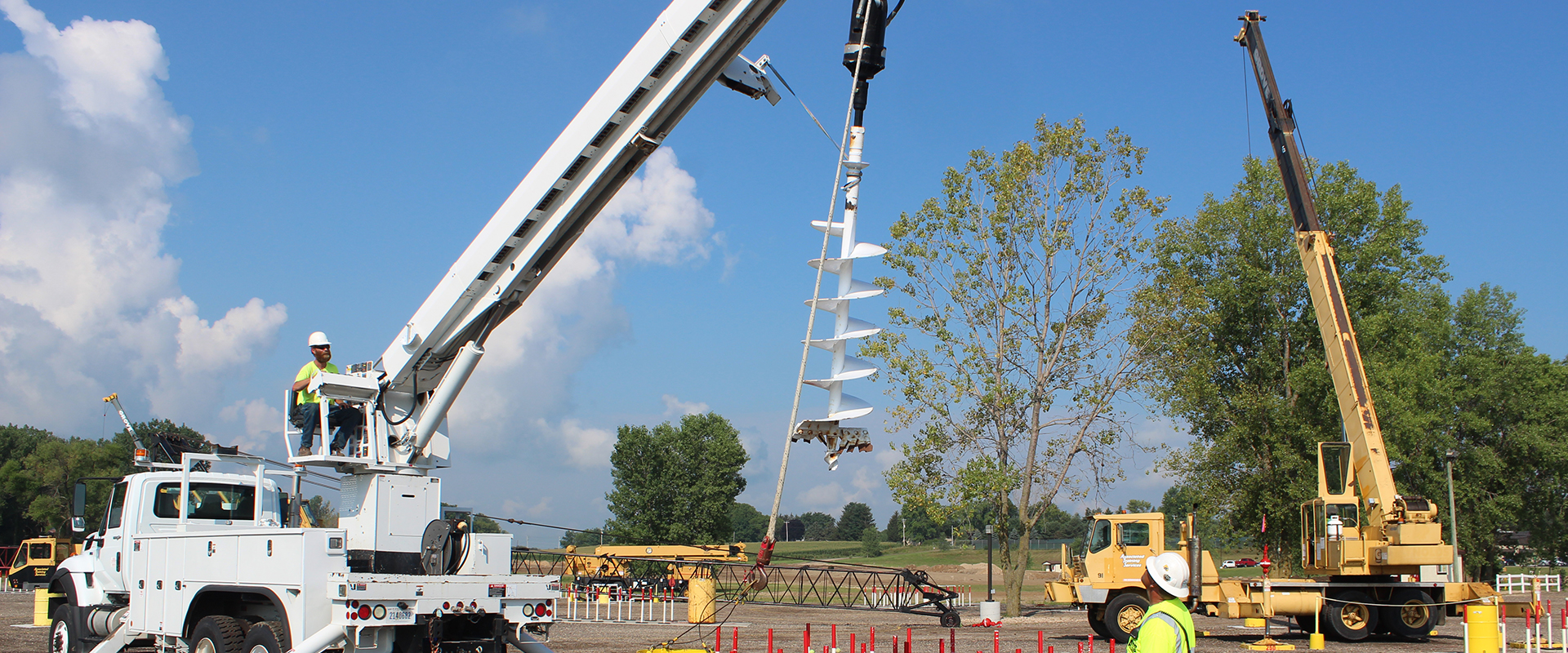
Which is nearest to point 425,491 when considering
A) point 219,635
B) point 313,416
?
point 313,416

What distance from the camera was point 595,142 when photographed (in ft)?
31.7

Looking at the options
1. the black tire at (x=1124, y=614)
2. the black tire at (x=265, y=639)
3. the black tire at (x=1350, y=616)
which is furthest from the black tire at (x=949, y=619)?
the black tire at (x=265, y=639)

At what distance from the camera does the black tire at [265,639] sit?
877cm

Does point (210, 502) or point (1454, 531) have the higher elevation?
point (210, 502)

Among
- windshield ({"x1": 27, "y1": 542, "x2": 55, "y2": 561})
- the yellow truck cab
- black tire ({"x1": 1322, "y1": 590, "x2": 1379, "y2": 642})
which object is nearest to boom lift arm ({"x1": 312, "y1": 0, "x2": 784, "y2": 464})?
black tire ({"x1": 1322, "y1": 590, "x2": 1379, "y2": 642})

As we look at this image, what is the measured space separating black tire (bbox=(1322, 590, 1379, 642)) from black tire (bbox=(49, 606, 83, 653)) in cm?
1968

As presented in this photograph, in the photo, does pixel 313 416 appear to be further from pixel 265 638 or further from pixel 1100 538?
pixel 1100 538

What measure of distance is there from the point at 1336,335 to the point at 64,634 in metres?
20.9

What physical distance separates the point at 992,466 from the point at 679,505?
5141 cm

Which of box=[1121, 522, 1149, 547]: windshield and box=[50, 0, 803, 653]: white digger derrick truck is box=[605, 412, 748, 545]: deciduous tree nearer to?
box=[1121, 522, 1149, 547]: windshield

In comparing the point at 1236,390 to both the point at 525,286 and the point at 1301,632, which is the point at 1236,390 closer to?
the point at 1301,632

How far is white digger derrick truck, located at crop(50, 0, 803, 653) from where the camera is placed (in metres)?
8.70

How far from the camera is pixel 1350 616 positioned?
19797mm

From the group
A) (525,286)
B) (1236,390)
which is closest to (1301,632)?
(1236,390)
